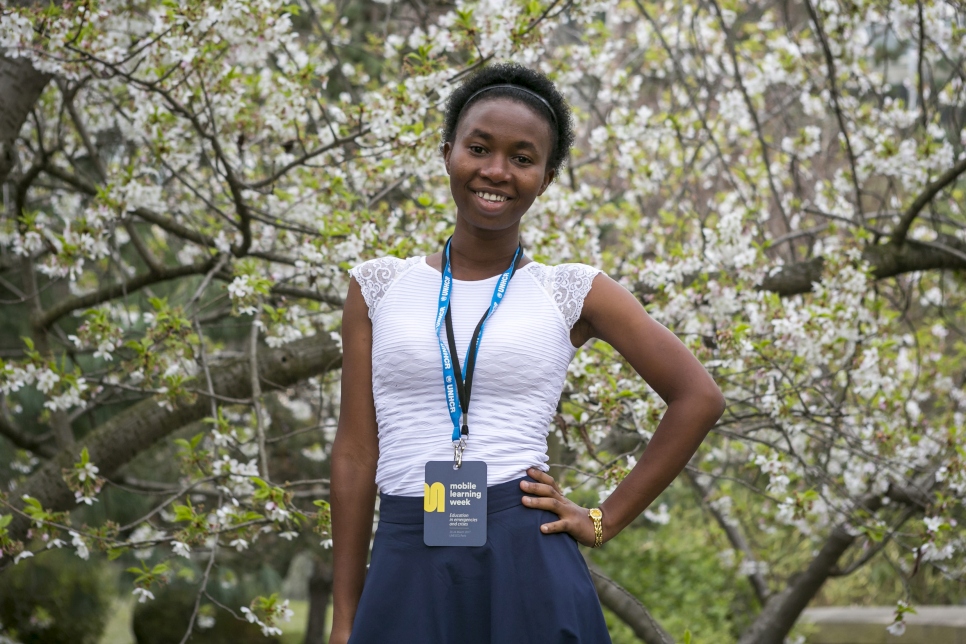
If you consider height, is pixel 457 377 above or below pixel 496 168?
below

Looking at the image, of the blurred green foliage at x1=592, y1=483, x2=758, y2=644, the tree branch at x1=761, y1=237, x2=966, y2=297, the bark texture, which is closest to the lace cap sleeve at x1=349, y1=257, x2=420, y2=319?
the bark texture

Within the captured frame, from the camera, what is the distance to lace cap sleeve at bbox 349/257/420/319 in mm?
1907

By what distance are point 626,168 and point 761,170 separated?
0.96 meters

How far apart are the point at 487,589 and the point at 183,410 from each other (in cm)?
238

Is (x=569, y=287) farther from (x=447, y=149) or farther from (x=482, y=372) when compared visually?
(x=447, y=149)

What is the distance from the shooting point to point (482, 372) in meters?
1.74

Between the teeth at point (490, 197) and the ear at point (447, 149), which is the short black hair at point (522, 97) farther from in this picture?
the teeth at point (490, 197)

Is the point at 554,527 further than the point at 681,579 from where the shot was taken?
No

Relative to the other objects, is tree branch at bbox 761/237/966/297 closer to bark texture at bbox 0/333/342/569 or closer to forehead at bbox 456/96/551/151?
bark texture at bbox 0/333/342/569

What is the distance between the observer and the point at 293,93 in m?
3.68

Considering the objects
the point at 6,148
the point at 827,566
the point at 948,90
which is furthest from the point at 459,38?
the point at 948,90

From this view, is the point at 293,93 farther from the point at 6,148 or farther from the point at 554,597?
the point at 554,597

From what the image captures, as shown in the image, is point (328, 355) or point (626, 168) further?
point (626, 168)

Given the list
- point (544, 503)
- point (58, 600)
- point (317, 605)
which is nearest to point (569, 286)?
point (544, 503)
